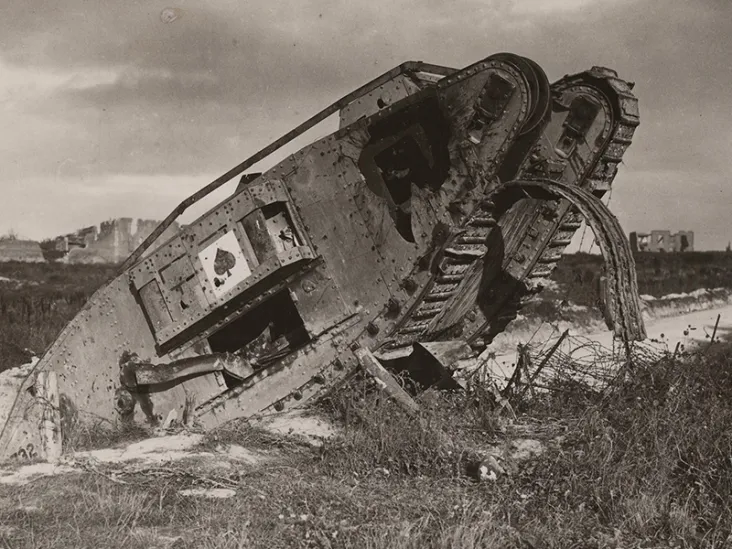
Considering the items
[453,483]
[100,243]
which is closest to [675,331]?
[453,483]

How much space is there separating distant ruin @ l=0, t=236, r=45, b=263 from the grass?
1215 inches

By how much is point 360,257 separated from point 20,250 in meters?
31.1

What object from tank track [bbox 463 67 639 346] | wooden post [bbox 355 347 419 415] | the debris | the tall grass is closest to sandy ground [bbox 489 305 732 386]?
tank track [bbox 463 67 639 346]

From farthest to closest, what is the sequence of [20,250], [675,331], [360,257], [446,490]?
[20,250] < [675,331] < [360,257] < [446,490]

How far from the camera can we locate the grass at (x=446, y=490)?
164 inches

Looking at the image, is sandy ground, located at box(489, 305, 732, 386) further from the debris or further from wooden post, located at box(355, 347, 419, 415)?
the debris

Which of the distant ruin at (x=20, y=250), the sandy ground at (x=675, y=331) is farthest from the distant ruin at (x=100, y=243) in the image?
the sandy ground at (x=675, y=331)

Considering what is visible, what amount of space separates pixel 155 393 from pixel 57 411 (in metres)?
0.96

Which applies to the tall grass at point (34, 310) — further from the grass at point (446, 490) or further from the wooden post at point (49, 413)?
the grass at point (446, 490)

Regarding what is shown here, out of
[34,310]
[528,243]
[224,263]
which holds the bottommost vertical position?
[528,243]

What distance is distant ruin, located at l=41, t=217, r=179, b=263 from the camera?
34875mm

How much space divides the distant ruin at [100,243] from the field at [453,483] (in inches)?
1153

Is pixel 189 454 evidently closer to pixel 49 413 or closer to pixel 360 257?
pixel 360 257

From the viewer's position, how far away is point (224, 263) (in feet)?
23.1
